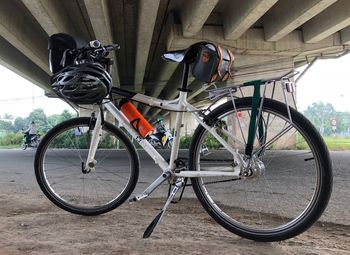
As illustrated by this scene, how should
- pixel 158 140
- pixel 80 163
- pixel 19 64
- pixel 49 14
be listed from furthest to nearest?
pixel 19 64, pixel 49 14, pixel 158 140, pixel 80 163

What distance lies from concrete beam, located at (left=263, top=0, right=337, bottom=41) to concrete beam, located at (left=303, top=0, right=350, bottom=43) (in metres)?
1.17

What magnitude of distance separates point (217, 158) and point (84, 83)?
1.13 metres

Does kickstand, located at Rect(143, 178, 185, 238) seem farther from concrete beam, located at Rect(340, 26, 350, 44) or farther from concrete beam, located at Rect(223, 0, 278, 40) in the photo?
concrete beam, located at Rect(340, 26, 350, 44)

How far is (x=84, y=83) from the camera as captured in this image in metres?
2.76

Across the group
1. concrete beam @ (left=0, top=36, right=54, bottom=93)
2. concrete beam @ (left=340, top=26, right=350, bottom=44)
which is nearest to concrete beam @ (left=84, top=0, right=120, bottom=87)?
concrete beam @ (left=0, top=36, right=54, bottom=93)

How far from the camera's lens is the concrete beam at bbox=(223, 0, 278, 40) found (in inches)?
433

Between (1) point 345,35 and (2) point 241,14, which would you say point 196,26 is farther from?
(1) point 345,35

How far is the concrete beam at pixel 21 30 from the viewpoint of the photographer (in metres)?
12.2

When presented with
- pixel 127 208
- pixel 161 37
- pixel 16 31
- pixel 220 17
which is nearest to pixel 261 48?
pixel 220 17

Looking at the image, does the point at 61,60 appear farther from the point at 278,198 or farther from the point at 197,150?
the point at 278,198

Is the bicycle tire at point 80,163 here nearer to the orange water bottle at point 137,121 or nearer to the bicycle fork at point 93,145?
the bicycle fork at point 93,145

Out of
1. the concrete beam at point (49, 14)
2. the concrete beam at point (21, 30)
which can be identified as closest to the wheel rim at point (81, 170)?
the concrete beam at point (49, 14)

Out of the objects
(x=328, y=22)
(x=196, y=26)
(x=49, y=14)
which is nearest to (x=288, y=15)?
(x=328, y=22)

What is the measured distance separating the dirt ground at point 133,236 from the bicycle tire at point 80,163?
4.6 inches
